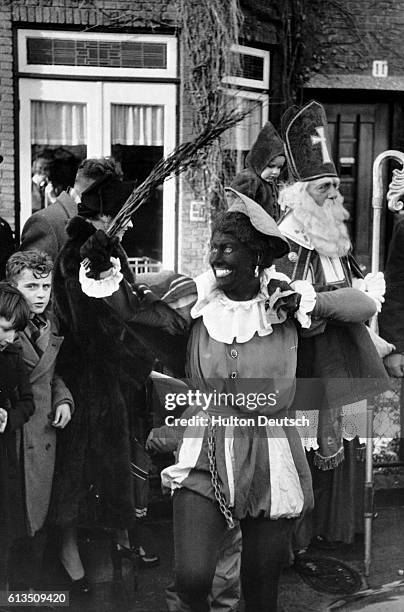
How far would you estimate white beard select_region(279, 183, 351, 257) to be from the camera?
11.3ft

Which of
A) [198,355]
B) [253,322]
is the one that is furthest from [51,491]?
[253,322]

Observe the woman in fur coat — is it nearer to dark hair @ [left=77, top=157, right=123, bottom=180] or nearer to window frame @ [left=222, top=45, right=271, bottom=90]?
dark hair @ [left=77, top=157, right=123, bottom=180]

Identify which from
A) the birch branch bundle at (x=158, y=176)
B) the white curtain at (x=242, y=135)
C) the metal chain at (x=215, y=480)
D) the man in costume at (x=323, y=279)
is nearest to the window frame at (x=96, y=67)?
the white curtain at (x=242, y=135)

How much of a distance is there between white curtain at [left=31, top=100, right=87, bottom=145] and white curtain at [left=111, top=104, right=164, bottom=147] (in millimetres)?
194

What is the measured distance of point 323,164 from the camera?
3461mm

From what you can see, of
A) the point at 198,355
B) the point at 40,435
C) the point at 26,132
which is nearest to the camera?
the point at 198,355

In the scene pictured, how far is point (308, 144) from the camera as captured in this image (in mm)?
3482

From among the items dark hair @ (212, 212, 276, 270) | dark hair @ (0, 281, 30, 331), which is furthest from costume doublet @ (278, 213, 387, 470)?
dark hair @ (0, 281, 30, 331)

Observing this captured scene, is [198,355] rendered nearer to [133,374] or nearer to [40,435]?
[133,374]

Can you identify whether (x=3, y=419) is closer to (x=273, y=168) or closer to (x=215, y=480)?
(x=215, y=480)

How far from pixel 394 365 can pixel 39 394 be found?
1.64 metres

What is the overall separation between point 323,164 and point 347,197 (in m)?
1.49

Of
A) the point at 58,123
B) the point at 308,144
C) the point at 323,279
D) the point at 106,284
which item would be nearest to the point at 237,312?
the point at 106,284

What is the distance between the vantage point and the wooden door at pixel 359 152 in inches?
182
